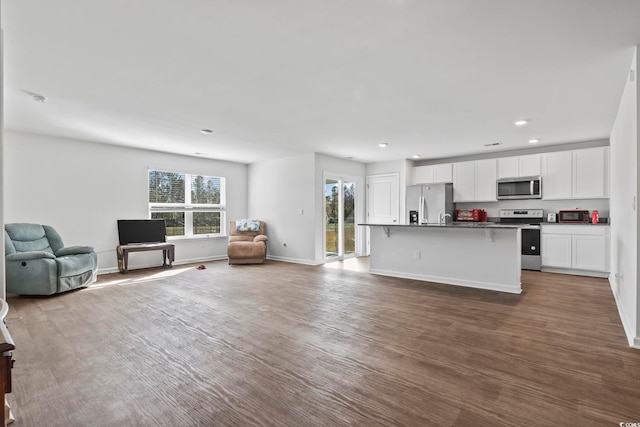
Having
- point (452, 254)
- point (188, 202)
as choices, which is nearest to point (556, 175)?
point (452, 254)

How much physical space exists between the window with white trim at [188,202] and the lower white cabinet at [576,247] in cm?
692

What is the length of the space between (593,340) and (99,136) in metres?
7.06

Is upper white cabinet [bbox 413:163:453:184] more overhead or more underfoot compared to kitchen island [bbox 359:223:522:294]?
more overhead

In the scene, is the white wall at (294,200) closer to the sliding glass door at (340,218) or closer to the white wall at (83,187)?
the sliding glass door at (340,218)

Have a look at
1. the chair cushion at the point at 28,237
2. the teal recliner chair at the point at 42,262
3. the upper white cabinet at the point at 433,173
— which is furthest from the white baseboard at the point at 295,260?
the chair cushion at the point at 28,237

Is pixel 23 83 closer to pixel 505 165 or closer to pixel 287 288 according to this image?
pixel 287 288

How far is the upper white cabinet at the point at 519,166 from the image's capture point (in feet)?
20.6

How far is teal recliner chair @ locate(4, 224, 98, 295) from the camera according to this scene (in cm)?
430

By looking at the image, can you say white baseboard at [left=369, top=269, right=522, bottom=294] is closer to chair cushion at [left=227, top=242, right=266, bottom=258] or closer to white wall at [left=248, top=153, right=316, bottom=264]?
white wall at [left=248, top=153, right=316, bottom=264]

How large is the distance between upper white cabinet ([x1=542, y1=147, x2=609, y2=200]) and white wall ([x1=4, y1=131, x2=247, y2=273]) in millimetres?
7380

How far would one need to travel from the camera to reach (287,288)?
482cm

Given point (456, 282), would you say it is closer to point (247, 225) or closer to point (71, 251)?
point (247, 225)

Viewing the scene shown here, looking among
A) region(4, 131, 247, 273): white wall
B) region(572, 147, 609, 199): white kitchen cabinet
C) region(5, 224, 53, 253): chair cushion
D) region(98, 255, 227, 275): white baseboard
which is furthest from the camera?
region(98, 255, 227, 275): white baseboard

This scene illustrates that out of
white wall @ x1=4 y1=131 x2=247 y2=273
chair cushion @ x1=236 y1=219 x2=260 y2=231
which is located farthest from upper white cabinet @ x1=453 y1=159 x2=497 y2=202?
white wall @ x1=4 y1=131 x2=247 y2=273
